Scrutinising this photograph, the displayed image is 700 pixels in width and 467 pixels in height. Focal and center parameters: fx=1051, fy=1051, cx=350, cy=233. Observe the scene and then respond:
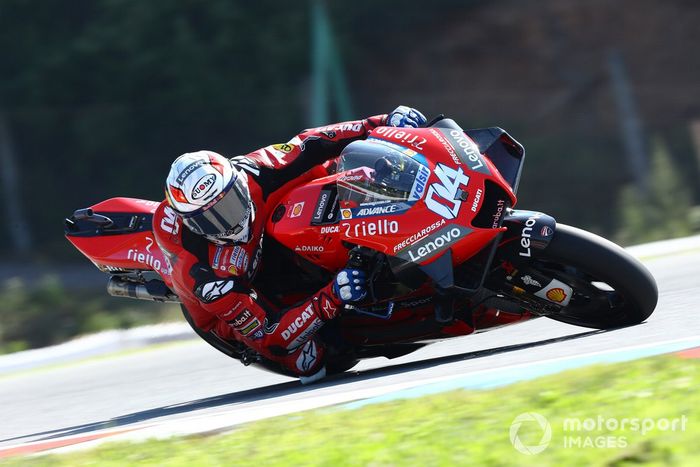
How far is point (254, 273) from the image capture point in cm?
591

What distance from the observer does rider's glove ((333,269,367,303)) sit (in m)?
5.39

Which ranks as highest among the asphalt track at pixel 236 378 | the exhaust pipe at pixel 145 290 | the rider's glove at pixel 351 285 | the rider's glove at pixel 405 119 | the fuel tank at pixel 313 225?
the rider's glove at pixel 405 119

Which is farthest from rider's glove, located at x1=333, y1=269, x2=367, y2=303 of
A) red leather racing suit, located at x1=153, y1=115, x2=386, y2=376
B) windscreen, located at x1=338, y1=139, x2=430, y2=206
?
windscreen, located at x1=338, y1=139, x2=430, y2=206

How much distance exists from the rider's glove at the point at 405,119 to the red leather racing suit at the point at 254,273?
0.44 feet

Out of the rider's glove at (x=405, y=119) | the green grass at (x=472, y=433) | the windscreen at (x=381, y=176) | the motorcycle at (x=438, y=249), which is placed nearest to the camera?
the green grass at (x=472, y=433)

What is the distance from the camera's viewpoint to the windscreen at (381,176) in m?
5.27

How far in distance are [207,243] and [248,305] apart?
42cm

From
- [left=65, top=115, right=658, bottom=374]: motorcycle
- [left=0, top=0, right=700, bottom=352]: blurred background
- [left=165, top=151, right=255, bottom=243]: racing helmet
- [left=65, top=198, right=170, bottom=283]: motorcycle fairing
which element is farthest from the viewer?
[left=0, top=0, right=700, bottom=352]: blurred background

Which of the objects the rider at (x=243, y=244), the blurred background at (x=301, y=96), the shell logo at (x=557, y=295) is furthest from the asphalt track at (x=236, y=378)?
the blurred background at (x=301, y=96)

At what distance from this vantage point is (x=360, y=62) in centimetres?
1880

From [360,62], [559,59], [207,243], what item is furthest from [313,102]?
[207,243]

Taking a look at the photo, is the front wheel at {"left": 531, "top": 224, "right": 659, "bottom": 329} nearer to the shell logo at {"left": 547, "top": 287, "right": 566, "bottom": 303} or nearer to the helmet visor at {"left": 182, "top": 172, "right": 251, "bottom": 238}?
the shell logo at {"left": 547, "top": 287, "right": 566, "bottom": 303}

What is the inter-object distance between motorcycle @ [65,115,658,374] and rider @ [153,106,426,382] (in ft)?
0.47

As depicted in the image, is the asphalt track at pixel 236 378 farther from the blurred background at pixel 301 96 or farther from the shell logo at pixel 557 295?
the blurred background at pixel 301 96
